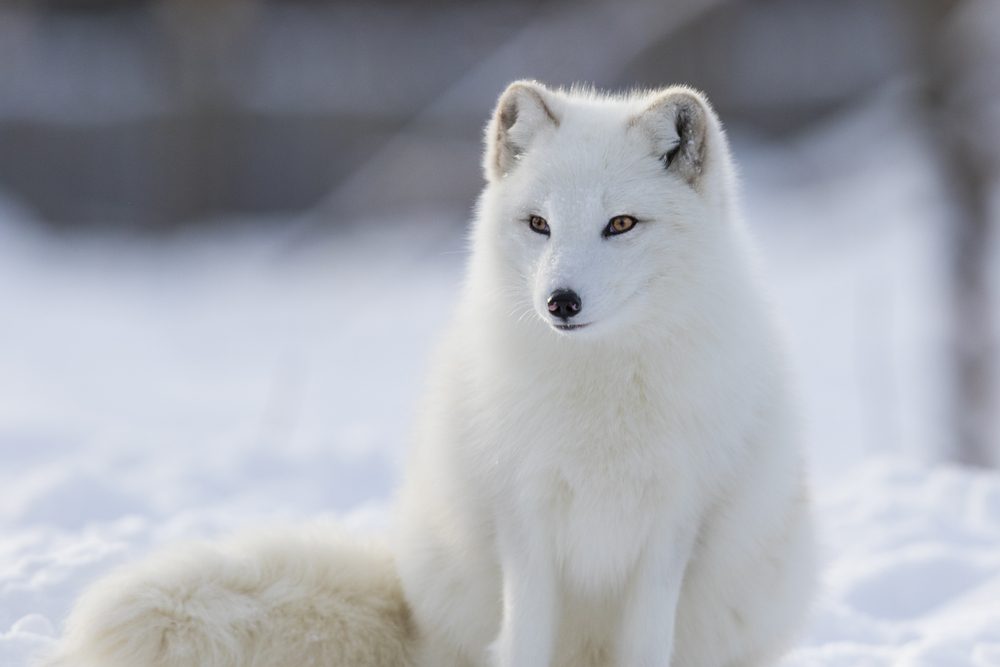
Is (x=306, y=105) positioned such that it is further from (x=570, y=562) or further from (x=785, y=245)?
(x=570, y=562)

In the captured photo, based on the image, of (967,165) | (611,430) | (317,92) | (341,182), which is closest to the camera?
(611,430)

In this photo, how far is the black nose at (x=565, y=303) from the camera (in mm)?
2428

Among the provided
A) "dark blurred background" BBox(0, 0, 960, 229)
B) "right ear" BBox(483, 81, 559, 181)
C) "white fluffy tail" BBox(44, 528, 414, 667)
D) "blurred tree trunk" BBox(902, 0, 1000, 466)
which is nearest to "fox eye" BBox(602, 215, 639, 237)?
"right ear" BBox(483, 81, 559, 181)

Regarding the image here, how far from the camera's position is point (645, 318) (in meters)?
2.58

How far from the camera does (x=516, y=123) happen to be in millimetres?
2832

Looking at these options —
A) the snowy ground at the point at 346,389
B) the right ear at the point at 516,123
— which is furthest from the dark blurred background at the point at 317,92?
the right ear at the point at 516,123

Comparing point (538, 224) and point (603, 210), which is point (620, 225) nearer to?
point (603, 210)

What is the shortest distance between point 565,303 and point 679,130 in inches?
22.0

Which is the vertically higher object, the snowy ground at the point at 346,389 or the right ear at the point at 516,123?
the right ear at the point at 516,123

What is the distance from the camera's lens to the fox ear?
2656 millimetres

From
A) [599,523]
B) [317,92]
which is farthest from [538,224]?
[317,92]

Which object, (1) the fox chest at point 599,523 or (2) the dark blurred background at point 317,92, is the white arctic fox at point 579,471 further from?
(2) the dark blurred background at point 317,92

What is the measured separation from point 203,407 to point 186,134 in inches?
218

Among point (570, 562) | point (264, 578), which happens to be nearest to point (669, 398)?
point (570, 562)
